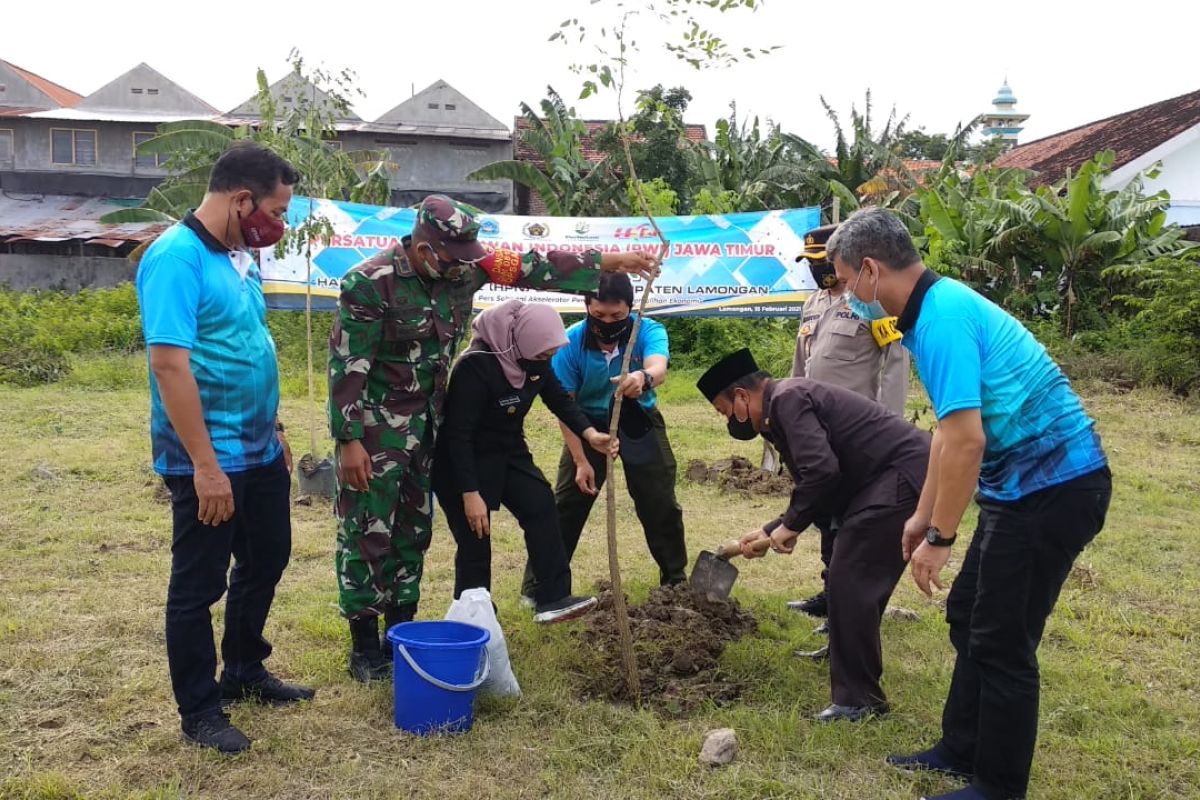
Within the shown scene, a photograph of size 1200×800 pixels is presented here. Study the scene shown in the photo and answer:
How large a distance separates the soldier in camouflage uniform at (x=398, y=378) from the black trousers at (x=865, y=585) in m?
1.27

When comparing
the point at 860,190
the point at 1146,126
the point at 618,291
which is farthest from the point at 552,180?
the point at 618,291

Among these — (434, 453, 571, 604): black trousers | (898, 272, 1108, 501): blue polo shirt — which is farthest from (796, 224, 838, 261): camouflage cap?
(898, 272, 1108, 501): blue polo shirt

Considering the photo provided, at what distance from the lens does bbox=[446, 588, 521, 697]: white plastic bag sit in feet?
12.3

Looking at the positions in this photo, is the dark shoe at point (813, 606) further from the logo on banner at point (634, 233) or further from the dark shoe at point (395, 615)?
the logo on banner at point (634, 233)

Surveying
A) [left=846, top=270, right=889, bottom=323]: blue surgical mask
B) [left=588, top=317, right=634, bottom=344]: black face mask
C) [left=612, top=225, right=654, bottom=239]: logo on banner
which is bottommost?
[left=588, top=317, right=634, bottom=344]: black face mask

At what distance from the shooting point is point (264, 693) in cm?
380

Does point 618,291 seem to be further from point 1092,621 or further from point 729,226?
point 729,226

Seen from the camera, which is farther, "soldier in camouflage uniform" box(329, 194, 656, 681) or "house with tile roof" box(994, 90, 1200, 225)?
"house with tile roof" box(994, 90, 1200, 225)

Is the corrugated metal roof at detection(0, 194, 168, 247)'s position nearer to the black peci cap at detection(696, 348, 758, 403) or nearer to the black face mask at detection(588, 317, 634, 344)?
the black face mask at detection(588, 317, 634, 344)

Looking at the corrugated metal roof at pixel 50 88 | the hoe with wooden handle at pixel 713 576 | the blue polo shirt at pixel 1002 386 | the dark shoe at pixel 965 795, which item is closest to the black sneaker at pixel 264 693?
the hoe with wooden handle at pixel 713 576

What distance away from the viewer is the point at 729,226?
36.9ft

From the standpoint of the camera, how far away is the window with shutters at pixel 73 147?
973 inches

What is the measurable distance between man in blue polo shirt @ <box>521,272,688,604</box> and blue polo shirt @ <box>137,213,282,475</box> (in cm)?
166

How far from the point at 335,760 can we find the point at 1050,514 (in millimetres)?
2426
